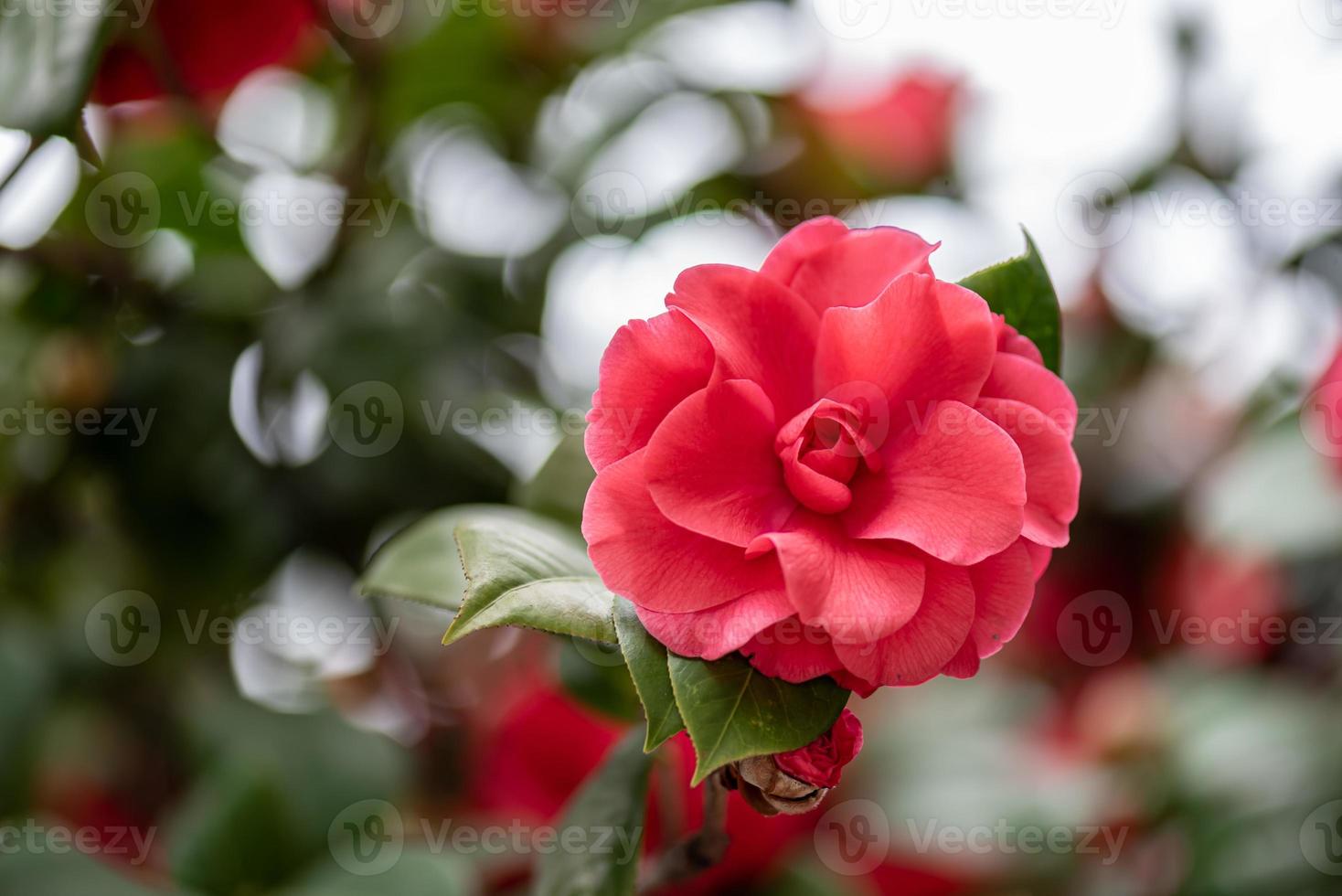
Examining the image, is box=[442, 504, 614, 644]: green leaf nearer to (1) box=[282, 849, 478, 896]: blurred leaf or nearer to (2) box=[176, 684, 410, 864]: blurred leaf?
(1) box=[282, 849, 478, 896]: blurred leaf

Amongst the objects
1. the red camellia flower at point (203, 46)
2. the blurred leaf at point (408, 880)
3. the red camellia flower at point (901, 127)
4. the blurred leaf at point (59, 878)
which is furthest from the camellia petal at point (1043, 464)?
the red camellia flower at point (901, 127)

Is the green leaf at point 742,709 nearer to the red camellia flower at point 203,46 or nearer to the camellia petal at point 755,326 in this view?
the camellia petal at point 755,326

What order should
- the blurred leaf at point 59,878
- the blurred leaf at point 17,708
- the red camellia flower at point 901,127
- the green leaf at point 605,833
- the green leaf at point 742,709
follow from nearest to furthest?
1. the green leaf at point 742,709
2. the green leaf at point 605,833
3. the blurred leaf at point 59,878
4. the blurred leaf at point 17,708
5. the red camellia flower at point 901,127

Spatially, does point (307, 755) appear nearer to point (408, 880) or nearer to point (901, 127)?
point (408, 880)

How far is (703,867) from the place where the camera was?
48 centimetres

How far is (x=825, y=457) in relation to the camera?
1.37 feet

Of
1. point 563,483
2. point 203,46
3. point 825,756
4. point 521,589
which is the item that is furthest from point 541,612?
point 203,46

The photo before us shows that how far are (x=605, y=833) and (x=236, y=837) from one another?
35cm

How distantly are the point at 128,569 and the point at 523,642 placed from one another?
1.25 feet

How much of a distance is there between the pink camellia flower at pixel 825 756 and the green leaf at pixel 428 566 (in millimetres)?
178

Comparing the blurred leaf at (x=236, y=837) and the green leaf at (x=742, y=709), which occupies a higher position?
the green leaf at (x=742, y=709)

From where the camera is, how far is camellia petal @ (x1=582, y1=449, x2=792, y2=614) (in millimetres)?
395

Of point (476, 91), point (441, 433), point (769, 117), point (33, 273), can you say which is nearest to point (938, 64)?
point (769, 117)

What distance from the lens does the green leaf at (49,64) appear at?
0.51 meters
